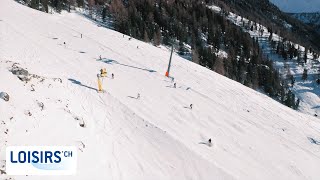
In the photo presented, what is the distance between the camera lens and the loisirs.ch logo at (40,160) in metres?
15.4

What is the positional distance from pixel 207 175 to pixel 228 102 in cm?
1483

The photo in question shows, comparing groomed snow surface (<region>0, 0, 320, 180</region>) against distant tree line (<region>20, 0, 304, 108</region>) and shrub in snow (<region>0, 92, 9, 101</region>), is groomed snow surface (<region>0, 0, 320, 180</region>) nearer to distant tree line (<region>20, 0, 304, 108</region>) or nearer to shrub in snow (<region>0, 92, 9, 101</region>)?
shrub in snow (<region>0, 92, 9, 101</region>)

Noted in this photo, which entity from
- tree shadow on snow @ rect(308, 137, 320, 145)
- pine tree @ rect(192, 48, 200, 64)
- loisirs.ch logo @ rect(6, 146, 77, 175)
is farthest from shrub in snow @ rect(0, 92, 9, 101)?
pine tree @ rect(192, 48, 200, 64)

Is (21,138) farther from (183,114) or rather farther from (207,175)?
(183,114)

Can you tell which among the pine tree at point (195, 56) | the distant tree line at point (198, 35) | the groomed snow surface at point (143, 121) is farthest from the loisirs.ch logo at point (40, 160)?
the pine tree at point (195, 56)

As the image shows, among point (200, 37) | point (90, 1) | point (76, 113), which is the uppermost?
point (76, 113)

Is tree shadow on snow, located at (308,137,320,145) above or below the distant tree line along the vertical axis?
above

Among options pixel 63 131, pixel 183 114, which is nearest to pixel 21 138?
pixel 63 131

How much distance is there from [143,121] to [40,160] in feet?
28.9

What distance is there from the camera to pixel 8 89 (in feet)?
67.4

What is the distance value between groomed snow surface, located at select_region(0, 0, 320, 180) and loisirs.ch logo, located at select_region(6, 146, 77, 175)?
0.35 metres

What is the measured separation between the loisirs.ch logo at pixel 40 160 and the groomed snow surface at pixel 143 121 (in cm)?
35

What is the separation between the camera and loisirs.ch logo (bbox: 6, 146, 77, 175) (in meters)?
15.4

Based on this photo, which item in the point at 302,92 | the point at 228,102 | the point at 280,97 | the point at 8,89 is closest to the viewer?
the point at 8,89
